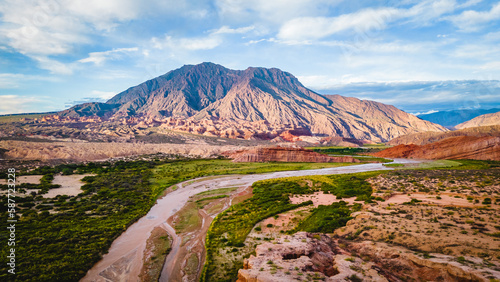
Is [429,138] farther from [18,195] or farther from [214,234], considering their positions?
[18,195]

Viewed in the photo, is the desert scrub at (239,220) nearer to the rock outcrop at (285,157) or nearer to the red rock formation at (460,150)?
the rock outcrop at (285,157)

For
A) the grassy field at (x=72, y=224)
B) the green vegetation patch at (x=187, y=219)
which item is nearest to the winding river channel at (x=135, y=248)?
the grassy field at (x=72, y=224)

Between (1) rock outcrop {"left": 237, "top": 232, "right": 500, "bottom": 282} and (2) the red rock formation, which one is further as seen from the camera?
(2) the red rock formation

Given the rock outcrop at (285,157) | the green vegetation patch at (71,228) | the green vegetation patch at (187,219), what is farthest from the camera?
the rock outcrop at (285,157)

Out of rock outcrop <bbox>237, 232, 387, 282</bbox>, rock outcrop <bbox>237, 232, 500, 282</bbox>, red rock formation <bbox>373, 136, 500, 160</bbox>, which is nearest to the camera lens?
rock outcrop <bbox>237, 232, 500, 282</bbox>

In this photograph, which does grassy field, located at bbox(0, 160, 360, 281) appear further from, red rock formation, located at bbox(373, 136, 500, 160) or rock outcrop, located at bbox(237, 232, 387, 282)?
red rock formation, located at bbox(373, 136, 500, 160)

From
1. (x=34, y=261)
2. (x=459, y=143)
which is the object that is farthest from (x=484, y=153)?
(x=34, y=261)

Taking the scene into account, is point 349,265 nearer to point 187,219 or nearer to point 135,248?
point 135,248

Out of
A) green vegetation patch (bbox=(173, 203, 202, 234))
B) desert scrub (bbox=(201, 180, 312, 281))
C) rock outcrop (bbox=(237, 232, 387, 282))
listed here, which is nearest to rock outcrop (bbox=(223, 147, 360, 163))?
desert scrub (bbox=(201, 180, 312, 281))

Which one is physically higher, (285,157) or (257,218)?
(285,157)

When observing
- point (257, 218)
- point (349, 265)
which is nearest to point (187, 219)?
point (257, 218)
